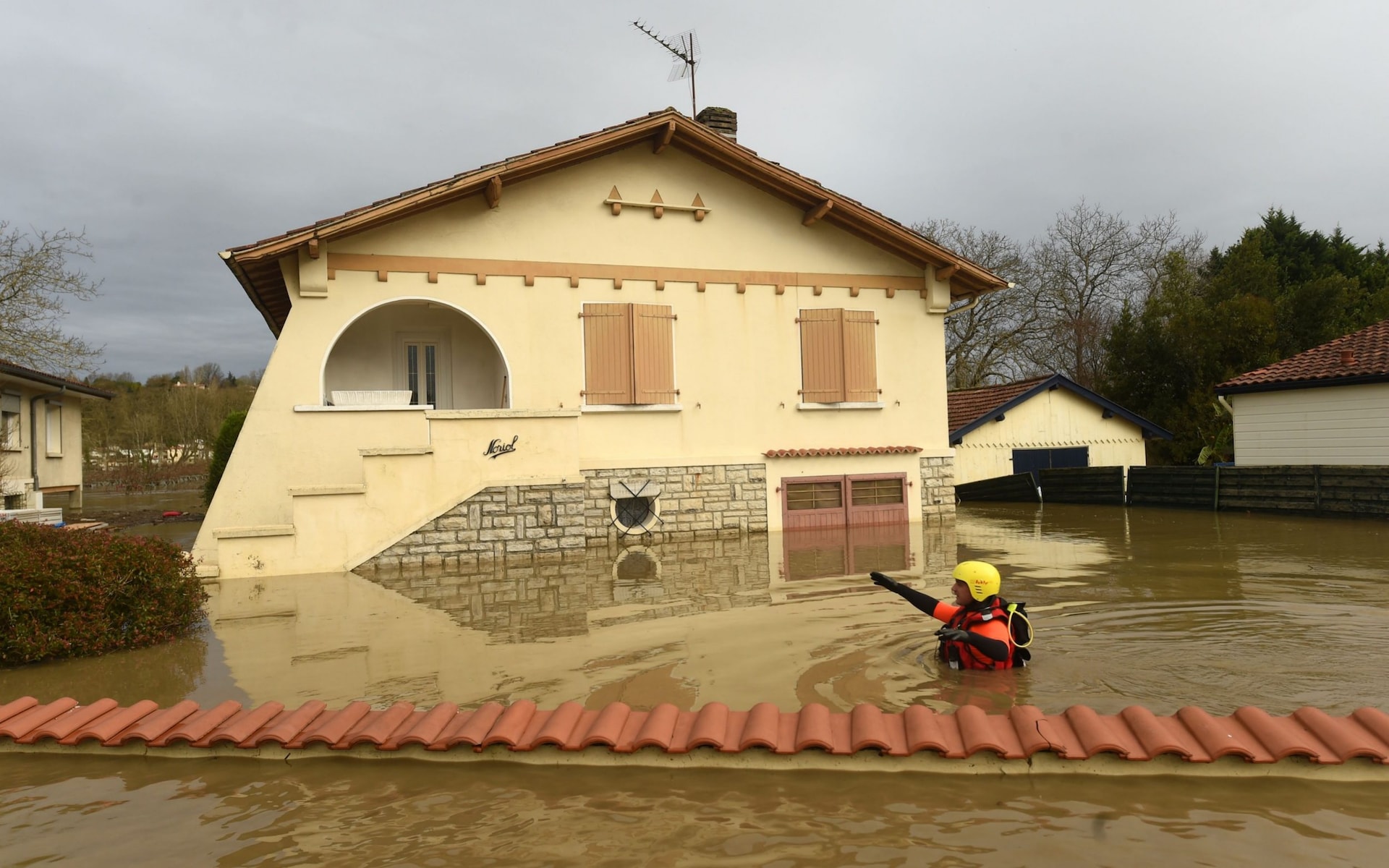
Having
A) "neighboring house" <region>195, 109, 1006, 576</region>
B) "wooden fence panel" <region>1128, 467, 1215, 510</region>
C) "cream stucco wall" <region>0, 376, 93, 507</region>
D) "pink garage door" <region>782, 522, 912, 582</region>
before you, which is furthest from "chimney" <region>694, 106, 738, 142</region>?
"cream stucco wall" <region>0, 376, 93, 507</region>

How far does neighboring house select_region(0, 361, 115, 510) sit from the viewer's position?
19672mm

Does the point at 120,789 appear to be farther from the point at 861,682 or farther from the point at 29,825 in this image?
the point at 861,682

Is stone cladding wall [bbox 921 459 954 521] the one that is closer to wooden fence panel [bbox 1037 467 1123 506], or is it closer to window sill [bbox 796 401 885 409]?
window sill [bbox 796 401 885 409]

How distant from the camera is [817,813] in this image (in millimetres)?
3744

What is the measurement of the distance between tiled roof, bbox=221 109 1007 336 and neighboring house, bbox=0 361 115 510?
8181 millimetres

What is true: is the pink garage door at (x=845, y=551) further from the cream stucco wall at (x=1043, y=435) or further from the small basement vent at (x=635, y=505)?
the cream stucco wall at (x=1043, y=435)

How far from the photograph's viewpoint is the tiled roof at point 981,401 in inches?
842

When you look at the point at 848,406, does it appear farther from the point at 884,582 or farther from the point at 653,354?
the point at 884,582

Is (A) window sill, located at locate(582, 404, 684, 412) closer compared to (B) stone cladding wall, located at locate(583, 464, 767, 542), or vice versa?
(B) stone cladding wall, located at locate(583, 464, 767, 542)

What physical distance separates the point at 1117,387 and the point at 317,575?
23242 mm

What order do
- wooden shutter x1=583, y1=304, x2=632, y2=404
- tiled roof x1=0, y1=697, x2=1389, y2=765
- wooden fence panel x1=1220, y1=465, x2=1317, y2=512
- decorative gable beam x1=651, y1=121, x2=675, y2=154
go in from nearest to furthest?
1. tiled roof x1=0, y1=697, x2=1389, y2=765
2. decorative gable beam x1=651, y1=121, x2=675, y2=154
3. wooden shutter x1=583, y1=304, x2=632, y2=404
4. wooden fence panel x1=1220, y1=465, x2=1317, y2=512

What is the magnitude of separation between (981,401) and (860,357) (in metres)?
8.42

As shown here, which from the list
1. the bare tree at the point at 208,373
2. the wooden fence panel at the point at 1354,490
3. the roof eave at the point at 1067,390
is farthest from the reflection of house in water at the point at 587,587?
the bare tree at the point at 208,373

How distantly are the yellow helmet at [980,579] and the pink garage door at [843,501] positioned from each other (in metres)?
8.55
